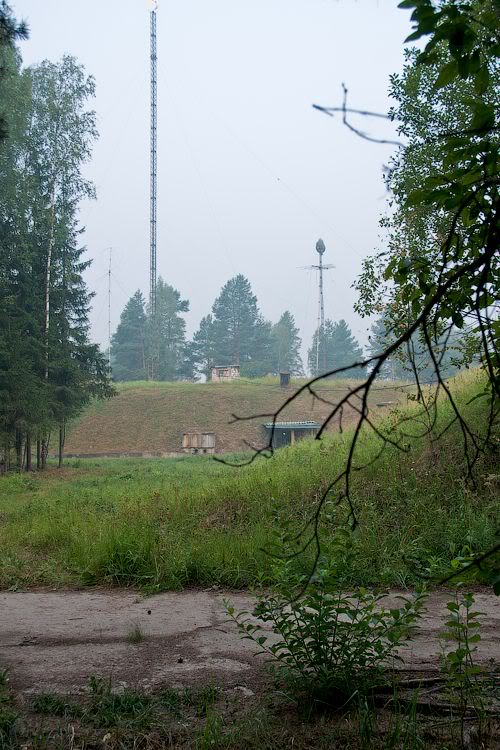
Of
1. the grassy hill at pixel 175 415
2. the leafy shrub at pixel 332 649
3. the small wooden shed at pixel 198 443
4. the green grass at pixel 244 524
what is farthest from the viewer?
the grassy hill at pixel 175 415

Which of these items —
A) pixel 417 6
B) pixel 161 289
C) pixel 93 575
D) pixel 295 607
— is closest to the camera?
pixel 417 6

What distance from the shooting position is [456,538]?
7324 mm

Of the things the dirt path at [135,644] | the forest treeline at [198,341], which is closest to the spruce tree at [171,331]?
the forest treeline at [198,341]

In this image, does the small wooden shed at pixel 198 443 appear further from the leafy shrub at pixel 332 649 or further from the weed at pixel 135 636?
the leafy shrub at pixel 332 649

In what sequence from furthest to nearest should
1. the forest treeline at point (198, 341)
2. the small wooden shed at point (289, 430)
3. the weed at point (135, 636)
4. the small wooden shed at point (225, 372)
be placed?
the forest treeline at point (198, 341) → the small wooden shed at point (225, 372) → the small wooden shed at point (289, 430) → the weed at point (135, 636)

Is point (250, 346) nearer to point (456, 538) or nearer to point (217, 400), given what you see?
point (217, 400)

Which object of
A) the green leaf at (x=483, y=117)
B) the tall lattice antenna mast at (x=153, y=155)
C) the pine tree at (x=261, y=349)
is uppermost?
the tall lattice antenna mast at (x=153, y=155)

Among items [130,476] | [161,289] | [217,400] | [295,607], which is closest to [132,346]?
[161,289]

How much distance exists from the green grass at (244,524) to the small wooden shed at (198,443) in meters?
21.7

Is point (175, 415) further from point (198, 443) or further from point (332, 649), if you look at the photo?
point (332, 649)

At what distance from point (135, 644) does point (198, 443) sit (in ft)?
97.9

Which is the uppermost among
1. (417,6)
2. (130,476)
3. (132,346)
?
(132,346)

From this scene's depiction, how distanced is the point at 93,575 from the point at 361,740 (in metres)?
4.64

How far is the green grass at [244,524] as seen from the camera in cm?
679
